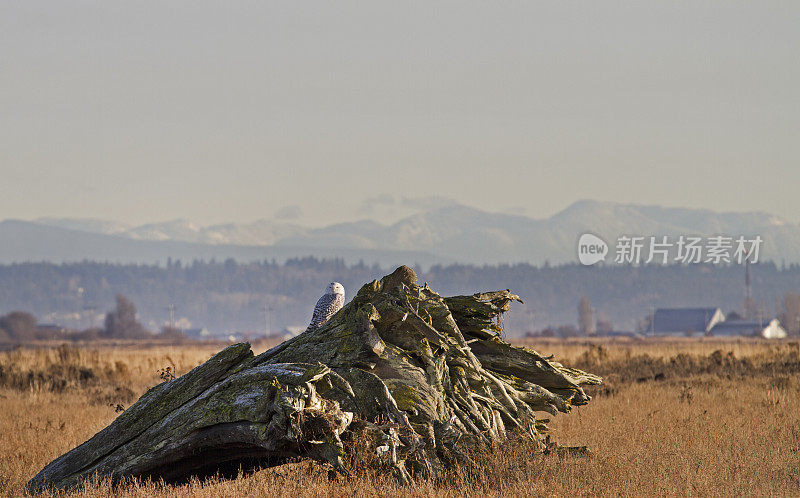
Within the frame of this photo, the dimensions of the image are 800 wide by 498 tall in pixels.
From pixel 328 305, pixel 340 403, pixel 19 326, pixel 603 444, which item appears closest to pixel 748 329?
pixel 19 326

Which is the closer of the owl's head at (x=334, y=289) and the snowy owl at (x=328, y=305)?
the snowy owl at (x=328, y=305)

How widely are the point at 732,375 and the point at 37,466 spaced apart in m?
19.6

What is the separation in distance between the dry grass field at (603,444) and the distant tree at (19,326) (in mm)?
162380

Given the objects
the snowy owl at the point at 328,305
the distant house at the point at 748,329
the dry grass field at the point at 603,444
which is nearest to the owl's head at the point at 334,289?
the snowy owl at the point at 328,305

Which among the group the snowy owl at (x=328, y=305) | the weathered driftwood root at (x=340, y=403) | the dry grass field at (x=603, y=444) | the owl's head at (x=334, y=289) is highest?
the owl's head at (x=334, y=289)

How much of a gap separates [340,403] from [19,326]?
189m

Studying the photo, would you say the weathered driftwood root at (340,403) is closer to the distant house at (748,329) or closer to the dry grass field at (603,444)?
the dry grass field at (603,444)

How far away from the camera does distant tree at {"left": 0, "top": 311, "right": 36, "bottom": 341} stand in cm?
17875

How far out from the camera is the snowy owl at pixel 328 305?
486 inches

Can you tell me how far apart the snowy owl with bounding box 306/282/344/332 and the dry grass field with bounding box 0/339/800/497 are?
1.91 m

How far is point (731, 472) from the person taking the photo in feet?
37.4

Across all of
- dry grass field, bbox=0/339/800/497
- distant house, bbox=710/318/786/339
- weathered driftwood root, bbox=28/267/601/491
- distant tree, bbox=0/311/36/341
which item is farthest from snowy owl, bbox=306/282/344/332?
distant house, bbox=710/318/786/339

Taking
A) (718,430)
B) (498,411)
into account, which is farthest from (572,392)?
(718,430)

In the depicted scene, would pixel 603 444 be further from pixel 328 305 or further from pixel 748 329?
pixel 748 329
